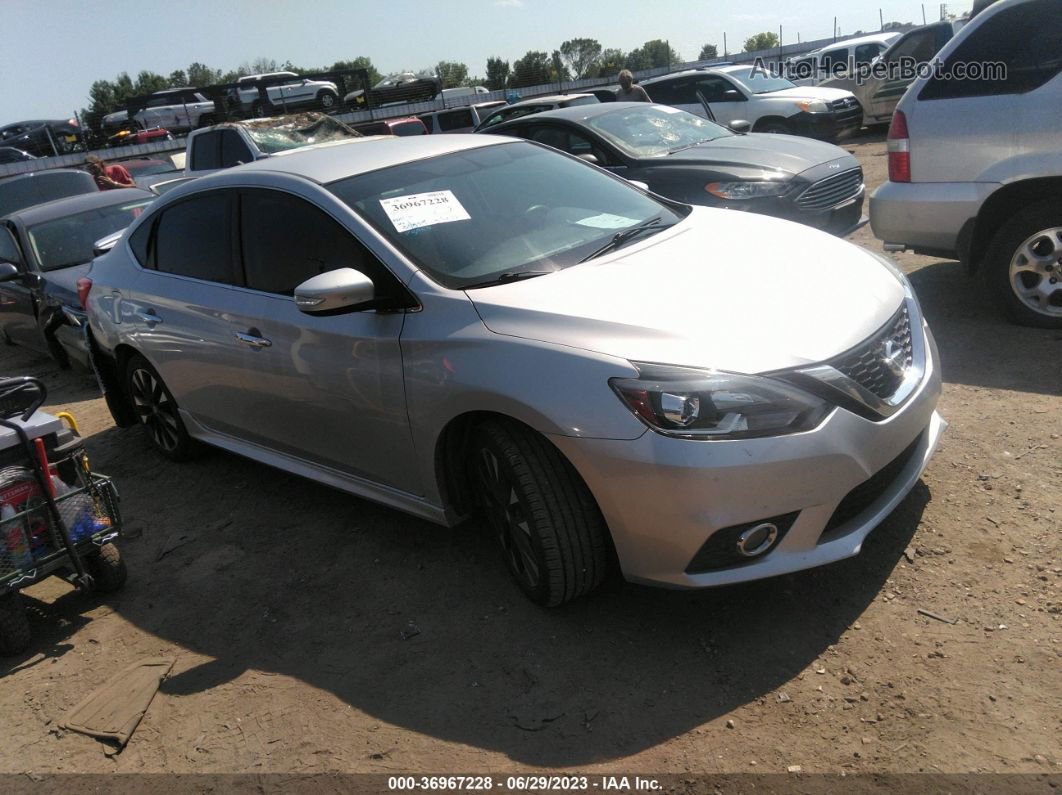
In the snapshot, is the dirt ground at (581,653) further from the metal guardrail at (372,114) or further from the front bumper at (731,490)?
the metal guardrail at (372,114)

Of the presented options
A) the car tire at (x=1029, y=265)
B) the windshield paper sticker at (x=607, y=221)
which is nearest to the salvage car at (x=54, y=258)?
the windshield paper sticker at (x=607, y=221)

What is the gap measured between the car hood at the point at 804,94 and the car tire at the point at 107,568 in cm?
1335

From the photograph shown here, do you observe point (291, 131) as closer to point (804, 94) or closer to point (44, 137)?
point (804, 94)

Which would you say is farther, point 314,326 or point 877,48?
point 877,48

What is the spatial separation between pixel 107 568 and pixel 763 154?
5.87m

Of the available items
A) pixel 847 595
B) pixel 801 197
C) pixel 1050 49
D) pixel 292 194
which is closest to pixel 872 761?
pixel 847 595

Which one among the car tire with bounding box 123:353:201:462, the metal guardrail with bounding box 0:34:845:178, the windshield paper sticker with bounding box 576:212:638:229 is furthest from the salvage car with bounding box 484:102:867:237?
the metal guardrail with bounding box 0:34:845:178

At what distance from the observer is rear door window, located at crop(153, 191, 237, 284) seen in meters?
4.27

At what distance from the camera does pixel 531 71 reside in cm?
4622

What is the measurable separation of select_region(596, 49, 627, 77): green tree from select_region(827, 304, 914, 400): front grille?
4319cm

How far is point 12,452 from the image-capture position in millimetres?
3611

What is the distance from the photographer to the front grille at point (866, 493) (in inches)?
112

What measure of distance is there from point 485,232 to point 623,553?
1.47 metres

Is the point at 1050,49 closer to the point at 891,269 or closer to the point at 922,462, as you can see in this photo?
the point at 891,269
